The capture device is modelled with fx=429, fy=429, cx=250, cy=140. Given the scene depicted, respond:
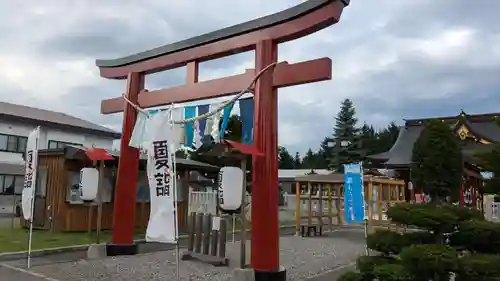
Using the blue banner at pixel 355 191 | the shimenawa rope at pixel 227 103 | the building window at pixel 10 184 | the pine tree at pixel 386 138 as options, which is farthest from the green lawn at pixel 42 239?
the pine tree at pixel 386 138

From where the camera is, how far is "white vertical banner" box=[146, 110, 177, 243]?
6.02 meters

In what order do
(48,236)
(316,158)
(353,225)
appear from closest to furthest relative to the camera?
(48,236) → (353,225) → (316,158)

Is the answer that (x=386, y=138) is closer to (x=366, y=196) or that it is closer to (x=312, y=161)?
(x=312, y=161)

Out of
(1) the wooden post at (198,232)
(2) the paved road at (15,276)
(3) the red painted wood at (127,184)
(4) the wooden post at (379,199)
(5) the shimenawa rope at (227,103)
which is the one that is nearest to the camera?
(2) the paved road at (15,276)

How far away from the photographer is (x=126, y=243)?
32.4ft

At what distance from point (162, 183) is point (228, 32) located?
3.47 metres

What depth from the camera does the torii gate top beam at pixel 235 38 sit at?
6.95 m

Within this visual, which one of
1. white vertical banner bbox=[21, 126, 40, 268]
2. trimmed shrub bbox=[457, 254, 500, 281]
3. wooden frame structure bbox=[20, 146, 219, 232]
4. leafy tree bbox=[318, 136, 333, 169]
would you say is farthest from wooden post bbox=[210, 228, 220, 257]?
leafy tree bbox=[318, 136, 333, 169]

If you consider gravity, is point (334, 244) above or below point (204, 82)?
below

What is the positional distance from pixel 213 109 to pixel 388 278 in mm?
4693

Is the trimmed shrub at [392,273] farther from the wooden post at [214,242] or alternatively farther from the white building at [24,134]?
the white building at [24,134]

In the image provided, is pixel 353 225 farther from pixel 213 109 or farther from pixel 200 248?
pixel 213 109

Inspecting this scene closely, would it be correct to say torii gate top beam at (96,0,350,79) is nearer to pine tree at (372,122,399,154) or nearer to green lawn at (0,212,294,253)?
green lawn at (0,212,294,253)

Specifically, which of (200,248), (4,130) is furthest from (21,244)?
(4,130)
